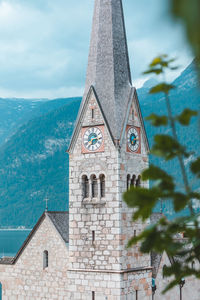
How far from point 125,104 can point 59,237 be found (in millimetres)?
6366

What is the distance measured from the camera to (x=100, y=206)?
2094 cm

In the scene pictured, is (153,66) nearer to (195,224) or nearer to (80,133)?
(195,224)

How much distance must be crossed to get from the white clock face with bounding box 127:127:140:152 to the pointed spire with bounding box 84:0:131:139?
2.41 feet

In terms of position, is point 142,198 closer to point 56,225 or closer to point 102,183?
point 102,183

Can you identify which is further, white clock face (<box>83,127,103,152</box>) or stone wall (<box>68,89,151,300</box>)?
white clock face (<box>83,127,103,152</box>)

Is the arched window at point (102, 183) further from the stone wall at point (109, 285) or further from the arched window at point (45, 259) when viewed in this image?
the arched window at point (45, 259)

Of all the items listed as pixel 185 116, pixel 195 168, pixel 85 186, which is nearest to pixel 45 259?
pixel 85 186

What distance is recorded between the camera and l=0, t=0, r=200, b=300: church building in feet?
67.5

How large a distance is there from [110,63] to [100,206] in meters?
5.94

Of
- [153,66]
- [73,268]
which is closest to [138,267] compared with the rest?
[73,268]

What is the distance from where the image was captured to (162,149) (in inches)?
103

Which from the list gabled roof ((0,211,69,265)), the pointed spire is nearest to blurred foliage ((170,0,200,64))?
the pointed spire

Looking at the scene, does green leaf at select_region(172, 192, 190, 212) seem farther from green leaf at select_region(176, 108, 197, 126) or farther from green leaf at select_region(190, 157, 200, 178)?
green leaf at select_region(176, 108, 197, 126)

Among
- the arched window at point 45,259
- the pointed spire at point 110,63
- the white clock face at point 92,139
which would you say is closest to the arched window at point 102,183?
the white clock face at point 92,139
